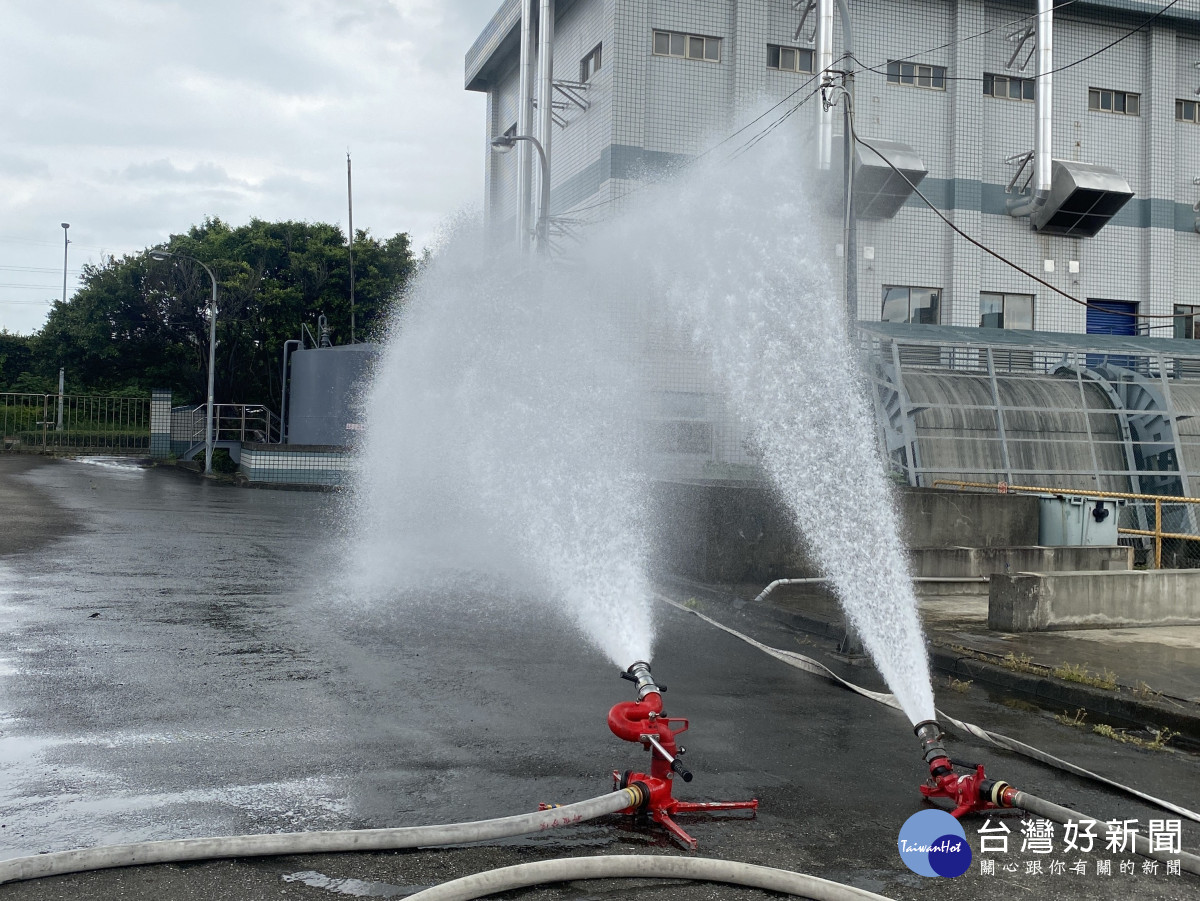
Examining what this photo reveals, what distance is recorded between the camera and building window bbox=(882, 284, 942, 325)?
28.0 meters

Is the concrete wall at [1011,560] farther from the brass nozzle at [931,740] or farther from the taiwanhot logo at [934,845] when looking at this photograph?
the taiwanhot logo at [934,845]

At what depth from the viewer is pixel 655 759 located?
4.75 meters

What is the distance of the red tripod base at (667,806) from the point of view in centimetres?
452

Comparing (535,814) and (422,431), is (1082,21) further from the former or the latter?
(535,814)

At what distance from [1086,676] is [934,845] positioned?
3978 mm

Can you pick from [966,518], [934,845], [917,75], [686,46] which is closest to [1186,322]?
[917,75]

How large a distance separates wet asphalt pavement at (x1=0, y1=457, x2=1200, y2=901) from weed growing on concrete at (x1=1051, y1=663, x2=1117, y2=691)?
648mm

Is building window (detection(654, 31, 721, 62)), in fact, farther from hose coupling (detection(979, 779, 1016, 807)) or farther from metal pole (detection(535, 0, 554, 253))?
hose coupling (detection(979, 779, 1016, 807))

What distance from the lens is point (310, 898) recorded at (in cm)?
384

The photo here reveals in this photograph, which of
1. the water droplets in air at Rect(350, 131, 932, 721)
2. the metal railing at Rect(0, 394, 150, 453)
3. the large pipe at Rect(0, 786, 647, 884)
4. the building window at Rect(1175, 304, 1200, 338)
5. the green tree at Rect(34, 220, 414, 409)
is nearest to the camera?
the large pipe at Rect(0, 786, 647, 884)

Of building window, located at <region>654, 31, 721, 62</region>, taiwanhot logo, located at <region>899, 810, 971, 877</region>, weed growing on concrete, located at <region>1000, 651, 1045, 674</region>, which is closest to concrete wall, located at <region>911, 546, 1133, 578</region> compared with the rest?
weed growing on concrete, located at <region>1000, 651, 1045, 674</region>

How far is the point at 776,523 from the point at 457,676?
648cm

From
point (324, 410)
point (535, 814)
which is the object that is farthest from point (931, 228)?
point (535, 814)

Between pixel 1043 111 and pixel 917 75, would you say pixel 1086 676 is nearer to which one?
pixel 1043 111
